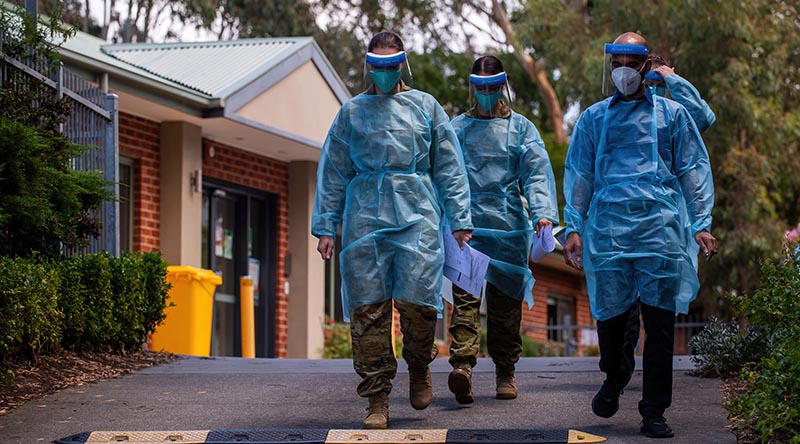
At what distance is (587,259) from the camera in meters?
6.91

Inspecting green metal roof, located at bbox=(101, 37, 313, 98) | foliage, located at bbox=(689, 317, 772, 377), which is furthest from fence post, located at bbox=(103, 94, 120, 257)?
foliage, located at bbox=(689, 317, 772, 377)

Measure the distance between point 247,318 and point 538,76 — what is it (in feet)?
60.8

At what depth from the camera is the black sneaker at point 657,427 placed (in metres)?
6.59

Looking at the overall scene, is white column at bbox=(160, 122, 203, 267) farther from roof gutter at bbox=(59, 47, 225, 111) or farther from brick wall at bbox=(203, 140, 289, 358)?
brick wall at bbox=(203, 140, 289, 358)

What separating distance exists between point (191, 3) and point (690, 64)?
12045mm

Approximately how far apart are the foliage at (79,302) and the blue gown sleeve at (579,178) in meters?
3.24

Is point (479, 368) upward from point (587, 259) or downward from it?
downward

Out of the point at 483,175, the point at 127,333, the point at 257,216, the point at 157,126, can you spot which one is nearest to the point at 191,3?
the point at 257,216

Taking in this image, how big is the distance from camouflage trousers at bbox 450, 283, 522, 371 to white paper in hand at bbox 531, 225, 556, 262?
1.34 feet

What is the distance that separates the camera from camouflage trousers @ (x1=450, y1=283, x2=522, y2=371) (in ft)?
25.9

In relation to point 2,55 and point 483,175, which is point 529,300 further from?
point 2,55

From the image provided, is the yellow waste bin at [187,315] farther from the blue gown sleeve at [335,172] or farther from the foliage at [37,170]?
the blue gown sleeve at [335,172]

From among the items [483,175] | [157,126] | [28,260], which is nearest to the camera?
[483,175]

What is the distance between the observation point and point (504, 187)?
26.9 feet
